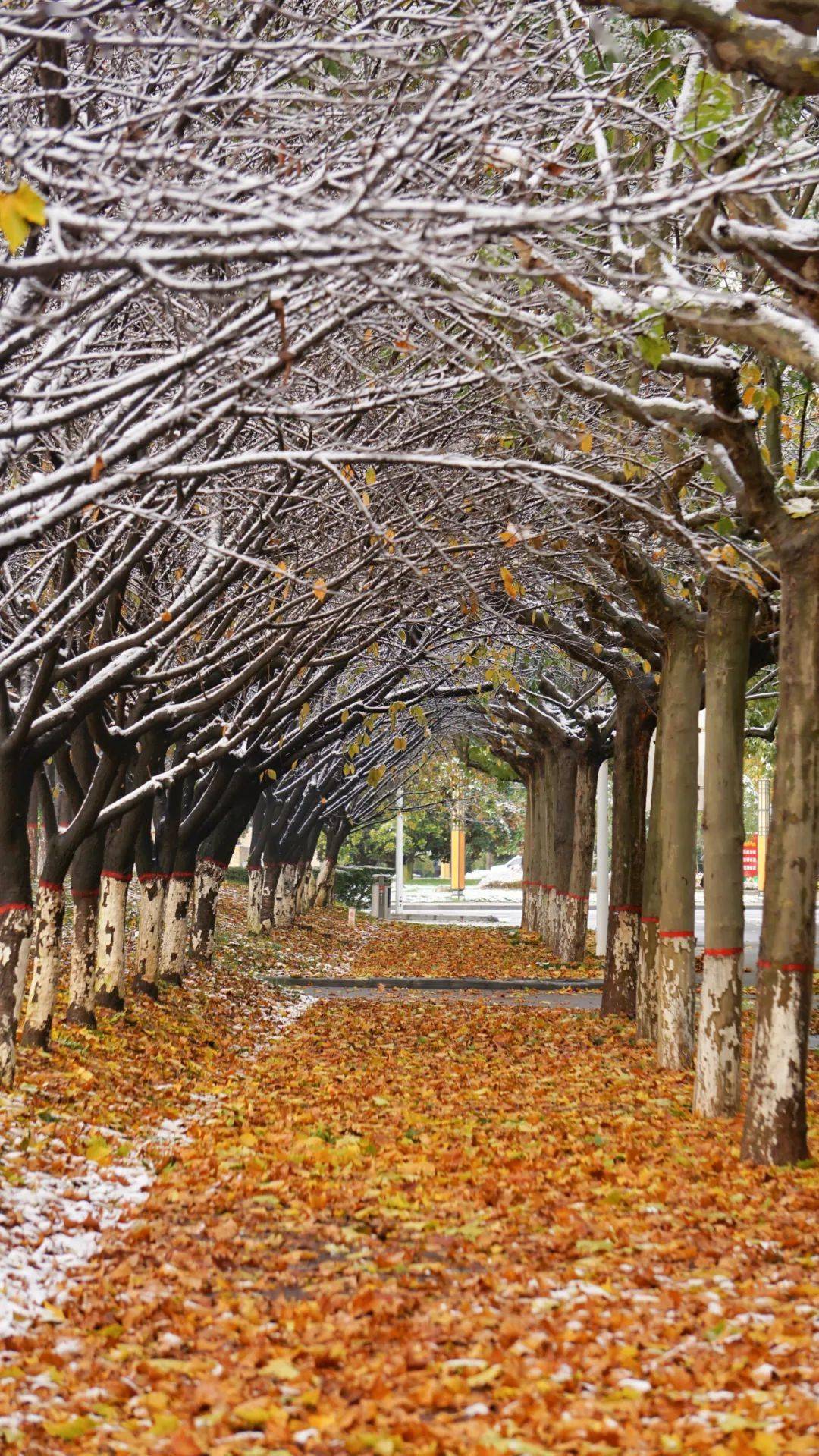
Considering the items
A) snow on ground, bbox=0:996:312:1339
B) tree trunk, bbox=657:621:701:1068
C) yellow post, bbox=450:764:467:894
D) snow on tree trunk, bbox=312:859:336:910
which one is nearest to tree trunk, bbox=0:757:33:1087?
snow on ground, bbox=0:996:312:1339

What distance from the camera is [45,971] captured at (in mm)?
10828

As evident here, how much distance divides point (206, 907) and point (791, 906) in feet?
44.9

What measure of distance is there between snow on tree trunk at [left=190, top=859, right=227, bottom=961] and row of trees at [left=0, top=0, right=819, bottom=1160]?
3352 mm

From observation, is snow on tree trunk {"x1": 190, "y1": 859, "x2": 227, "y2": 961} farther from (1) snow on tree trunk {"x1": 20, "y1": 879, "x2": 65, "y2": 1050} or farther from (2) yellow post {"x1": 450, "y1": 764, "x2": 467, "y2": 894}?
(2) yellow post {"x1": 450, "y1": 764, "x2": 467, "y2": 894}

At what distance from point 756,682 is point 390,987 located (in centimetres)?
739

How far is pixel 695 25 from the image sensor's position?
622 cm

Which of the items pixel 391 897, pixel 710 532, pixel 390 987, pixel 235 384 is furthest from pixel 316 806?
pixel 235 384

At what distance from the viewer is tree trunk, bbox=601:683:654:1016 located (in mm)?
15344

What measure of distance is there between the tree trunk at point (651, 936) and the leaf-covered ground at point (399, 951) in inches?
339

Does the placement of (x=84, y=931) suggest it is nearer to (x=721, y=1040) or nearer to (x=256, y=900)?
(x=721, y=1040)

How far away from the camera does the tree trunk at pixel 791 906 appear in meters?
8.03

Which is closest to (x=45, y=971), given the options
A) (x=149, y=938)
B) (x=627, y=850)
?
(x=149, y=938)

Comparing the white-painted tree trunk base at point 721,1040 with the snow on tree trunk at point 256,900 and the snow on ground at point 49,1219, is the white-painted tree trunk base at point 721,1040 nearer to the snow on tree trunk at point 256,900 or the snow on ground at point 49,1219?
the snow on ground at point 49,1219

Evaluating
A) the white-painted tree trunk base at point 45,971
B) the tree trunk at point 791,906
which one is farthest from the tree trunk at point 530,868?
the tree trunk at point 791,906
